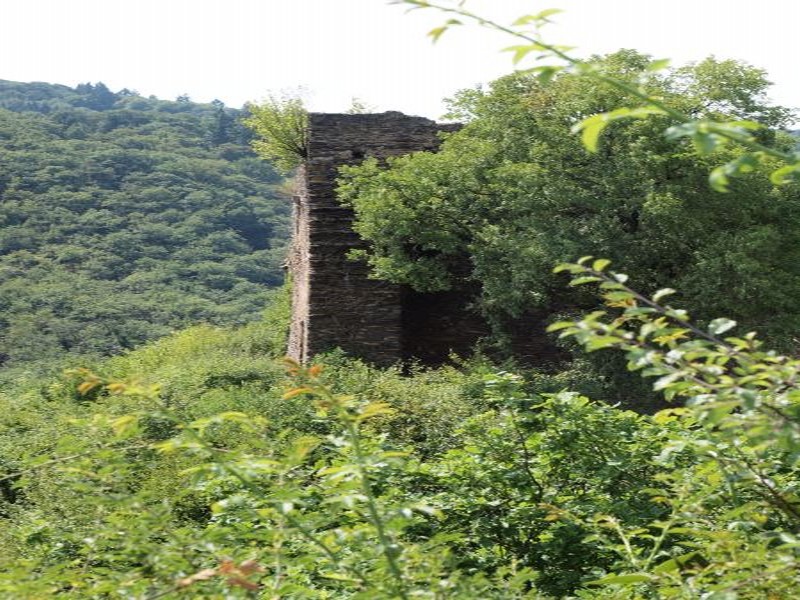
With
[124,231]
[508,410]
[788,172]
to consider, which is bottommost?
[124,231]

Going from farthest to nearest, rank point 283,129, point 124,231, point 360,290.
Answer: point 124,231 < point 283,129 < point 360,290

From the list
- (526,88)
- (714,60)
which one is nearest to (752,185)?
(714,60)

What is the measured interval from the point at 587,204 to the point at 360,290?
12.2 ft

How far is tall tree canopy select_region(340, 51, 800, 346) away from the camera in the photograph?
12.3 meters

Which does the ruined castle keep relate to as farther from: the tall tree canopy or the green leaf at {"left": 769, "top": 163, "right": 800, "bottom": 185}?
the green leaf at {"left": 769, "top": 163, "right": 800, "bottom": 185}

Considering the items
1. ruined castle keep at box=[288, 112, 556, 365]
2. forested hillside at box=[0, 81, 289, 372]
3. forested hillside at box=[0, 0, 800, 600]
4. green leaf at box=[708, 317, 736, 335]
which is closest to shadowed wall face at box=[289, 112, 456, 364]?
ruined castle keep at box=[288, 112, 556, 365]

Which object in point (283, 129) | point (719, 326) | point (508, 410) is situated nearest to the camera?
point (719, 326)

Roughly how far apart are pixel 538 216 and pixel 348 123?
347 cm

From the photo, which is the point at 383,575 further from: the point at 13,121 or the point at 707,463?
the point at 13,121

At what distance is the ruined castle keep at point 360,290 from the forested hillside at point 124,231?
22.1m

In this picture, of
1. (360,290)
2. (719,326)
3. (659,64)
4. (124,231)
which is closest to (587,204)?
(360,290)

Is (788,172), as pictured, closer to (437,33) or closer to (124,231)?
(437,33)

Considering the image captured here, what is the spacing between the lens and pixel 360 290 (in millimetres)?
15164

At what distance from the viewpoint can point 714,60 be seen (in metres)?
13.3
